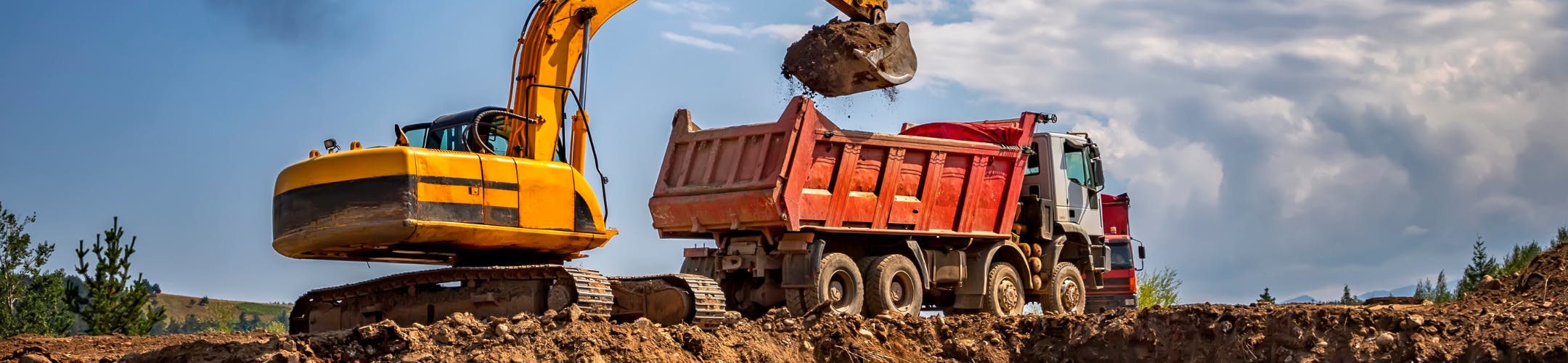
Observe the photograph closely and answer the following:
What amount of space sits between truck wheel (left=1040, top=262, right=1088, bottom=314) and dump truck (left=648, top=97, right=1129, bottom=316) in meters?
0.04

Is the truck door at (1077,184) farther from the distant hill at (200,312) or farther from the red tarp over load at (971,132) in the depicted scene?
the distant hill at (200,312)

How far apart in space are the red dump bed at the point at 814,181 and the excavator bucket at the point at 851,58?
93 cm

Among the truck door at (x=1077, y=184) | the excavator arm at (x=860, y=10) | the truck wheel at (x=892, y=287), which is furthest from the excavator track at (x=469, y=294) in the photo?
the truck door at (x=1077, y=184)

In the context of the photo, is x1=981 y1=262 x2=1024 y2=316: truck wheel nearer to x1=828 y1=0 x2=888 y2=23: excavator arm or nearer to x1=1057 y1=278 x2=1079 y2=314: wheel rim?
x1=1057 y1=278 x2=1079 y2=314: wheel rim

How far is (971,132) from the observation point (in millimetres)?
17078

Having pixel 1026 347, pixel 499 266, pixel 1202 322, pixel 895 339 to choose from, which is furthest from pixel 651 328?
pixel 1202 322

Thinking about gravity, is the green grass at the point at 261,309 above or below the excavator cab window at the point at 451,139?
above

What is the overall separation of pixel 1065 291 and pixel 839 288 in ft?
15.7

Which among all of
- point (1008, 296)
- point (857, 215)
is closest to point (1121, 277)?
point (1008, 296)

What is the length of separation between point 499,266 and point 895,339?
3534mm

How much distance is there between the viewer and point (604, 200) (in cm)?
1236

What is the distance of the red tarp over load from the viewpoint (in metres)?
17.0

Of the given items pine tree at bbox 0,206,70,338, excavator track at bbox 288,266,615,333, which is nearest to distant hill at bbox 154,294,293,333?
pine tree at bbox 0,206,70,338

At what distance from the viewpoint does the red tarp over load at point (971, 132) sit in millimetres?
16969
